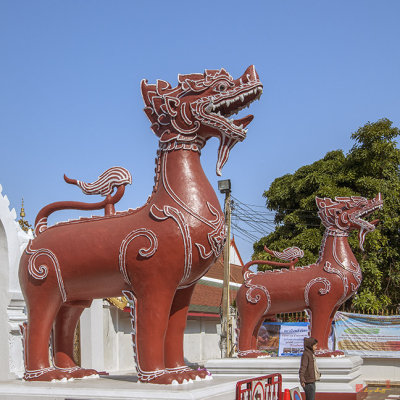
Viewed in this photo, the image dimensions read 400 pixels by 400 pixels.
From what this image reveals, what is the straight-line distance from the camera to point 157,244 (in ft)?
19.6

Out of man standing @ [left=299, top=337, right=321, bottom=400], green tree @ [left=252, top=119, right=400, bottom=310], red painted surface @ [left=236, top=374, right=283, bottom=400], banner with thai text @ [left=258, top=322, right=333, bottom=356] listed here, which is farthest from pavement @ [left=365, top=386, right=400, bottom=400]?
red painted surface @ [left=236, top=374, right=283, bottom=400]

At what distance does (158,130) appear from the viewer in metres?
6.61

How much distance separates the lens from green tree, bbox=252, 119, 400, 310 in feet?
57.3

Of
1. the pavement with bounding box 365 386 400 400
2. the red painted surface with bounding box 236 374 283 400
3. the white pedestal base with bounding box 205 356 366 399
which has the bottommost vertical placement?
the pavement with bounding box 365 386 400 400

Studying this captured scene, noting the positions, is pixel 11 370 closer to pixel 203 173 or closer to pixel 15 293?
pixel 15 293

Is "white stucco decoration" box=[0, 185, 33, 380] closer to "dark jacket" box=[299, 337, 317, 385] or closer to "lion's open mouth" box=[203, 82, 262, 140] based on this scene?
"lion's open mouth" box=[203, 82, 262, 140]

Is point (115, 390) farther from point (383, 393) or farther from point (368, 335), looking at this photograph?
point (368, 335)

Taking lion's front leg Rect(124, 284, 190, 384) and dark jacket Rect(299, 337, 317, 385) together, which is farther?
dark jacket Rect(299, 337, 317, 385)

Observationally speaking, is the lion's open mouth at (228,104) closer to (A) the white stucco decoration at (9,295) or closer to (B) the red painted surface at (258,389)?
(B) the red painted surface at (258,389)

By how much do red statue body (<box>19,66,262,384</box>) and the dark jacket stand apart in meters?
1.75

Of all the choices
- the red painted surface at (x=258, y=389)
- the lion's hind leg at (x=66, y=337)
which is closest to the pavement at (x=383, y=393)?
the red painted surface at (x=258, y=389)

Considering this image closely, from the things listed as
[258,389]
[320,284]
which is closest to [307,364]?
[258,389]

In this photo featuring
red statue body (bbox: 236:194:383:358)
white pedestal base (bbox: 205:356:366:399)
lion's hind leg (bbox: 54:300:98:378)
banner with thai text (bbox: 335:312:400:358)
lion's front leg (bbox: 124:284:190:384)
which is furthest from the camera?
banner with thai text (bbox: 335:312:400:358)

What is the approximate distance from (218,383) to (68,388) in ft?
4.95
